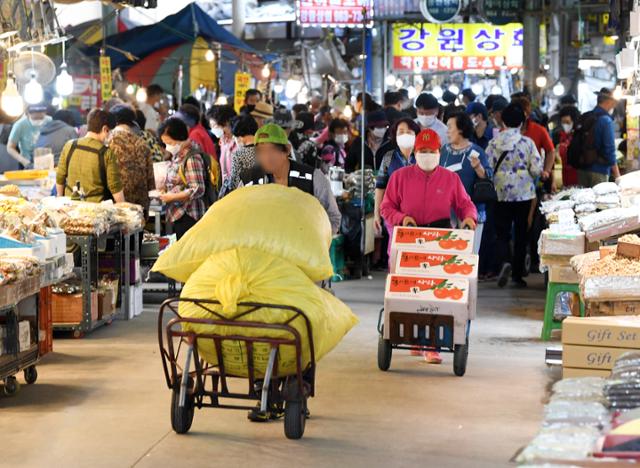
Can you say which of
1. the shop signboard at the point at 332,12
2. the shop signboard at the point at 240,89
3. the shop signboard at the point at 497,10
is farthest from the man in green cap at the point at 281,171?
the shop signboard at the point at 497,10

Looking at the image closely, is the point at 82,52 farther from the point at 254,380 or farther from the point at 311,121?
the point at 254,380

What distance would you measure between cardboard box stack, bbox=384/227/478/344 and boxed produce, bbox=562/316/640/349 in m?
2.98

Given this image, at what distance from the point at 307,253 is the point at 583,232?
3820 mm

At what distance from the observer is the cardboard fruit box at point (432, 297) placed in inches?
341

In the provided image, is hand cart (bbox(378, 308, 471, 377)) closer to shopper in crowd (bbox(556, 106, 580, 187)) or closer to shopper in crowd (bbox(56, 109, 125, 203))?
shopper in crowd (bbox(56, 109, 125, 203))

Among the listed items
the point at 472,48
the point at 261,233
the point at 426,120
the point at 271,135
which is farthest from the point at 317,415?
the point at 472,48

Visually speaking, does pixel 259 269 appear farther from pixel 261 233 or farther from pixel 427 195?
pixel 427 195

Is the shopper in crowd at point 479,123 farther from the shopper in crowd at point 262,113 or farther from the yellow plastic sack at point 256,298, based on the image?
the yellow plastic sack at point 256,298

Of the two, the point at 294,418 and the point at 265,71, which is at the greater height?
the point at 265,71

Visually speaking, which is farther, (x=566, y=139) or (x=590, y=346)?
(x=566, y=139)

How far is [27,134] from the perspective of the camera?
49.7 ft

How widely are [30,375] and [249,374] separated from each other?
2432mm

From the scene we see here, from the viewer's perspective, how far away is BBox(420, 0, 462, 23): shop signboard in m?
24.6

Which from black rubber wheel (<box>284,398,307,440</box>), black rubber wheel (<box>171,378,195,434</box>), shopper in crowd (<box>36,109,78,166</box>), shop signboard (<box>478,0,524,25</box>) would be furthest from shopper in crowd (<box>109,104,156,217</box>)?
shop signboard (<box>478,0,524,25</box>)
